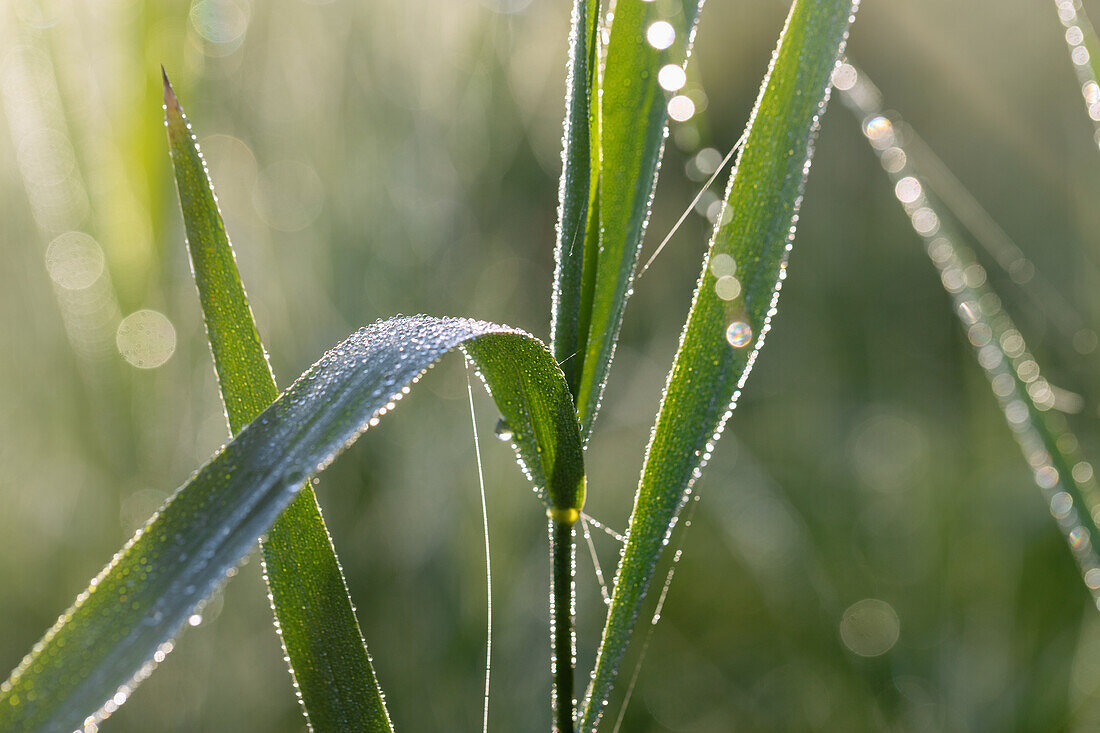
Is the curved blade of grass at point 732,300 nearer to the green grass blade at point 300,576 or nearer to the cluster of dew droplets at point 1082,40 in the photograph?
the green grass blade at point 300,576

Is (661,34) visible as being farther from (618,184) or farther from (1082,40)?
(1082,40)

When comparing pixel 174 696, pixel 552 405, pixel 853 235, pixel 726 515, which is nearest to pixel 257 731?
pixel 174 696

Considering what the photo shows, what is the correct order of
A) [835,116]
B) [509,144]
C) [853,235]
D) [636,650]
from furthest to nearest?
[835,116], [853,235], [509,144], [636,650]

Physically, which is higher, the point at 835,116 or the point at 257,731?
the point at 835,116

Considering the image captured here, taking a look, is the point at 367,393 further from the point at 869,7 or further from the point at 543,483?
the point at 869,7

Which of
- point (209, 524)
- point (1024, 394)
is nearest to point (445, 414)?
point (1024, 394)

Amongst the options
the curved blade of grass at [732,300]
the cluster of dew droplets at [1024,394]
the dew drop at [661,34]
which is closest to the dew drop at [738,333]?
the curved blade of grass at [732,300]

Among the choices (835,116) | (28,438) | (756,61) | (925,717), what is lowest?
(925,717)
